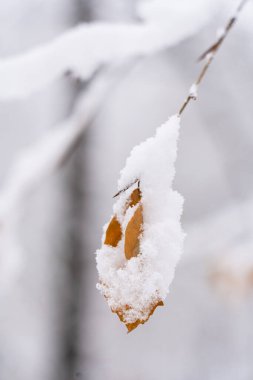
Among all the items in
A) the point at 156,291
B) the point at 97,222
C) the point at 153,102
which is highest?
the point at 153,102

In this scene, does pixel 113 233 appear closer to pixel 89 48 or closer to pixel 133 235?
pixel 133 235

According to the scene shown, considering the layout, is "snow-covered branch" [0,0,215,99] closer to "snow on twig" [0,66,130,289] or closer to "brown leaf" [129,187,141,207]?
"snow on twig" [0,66,130,289]

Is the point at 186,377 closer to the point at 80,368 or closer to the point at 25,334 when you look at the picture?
the point at 80,368

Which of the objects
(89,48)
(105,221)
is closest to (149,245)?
(89,48)

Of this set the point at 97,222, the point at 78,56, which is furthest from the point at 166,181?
the point at 97,222

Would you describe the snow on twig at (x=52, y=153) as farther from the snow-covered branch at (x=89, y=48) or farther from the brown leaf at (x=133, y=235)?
the brown leaf at (x=133, y=235)

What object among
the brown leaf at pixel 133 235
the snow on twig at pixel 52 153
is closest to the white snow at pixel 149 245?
the brown leaf at pixel 133 235
